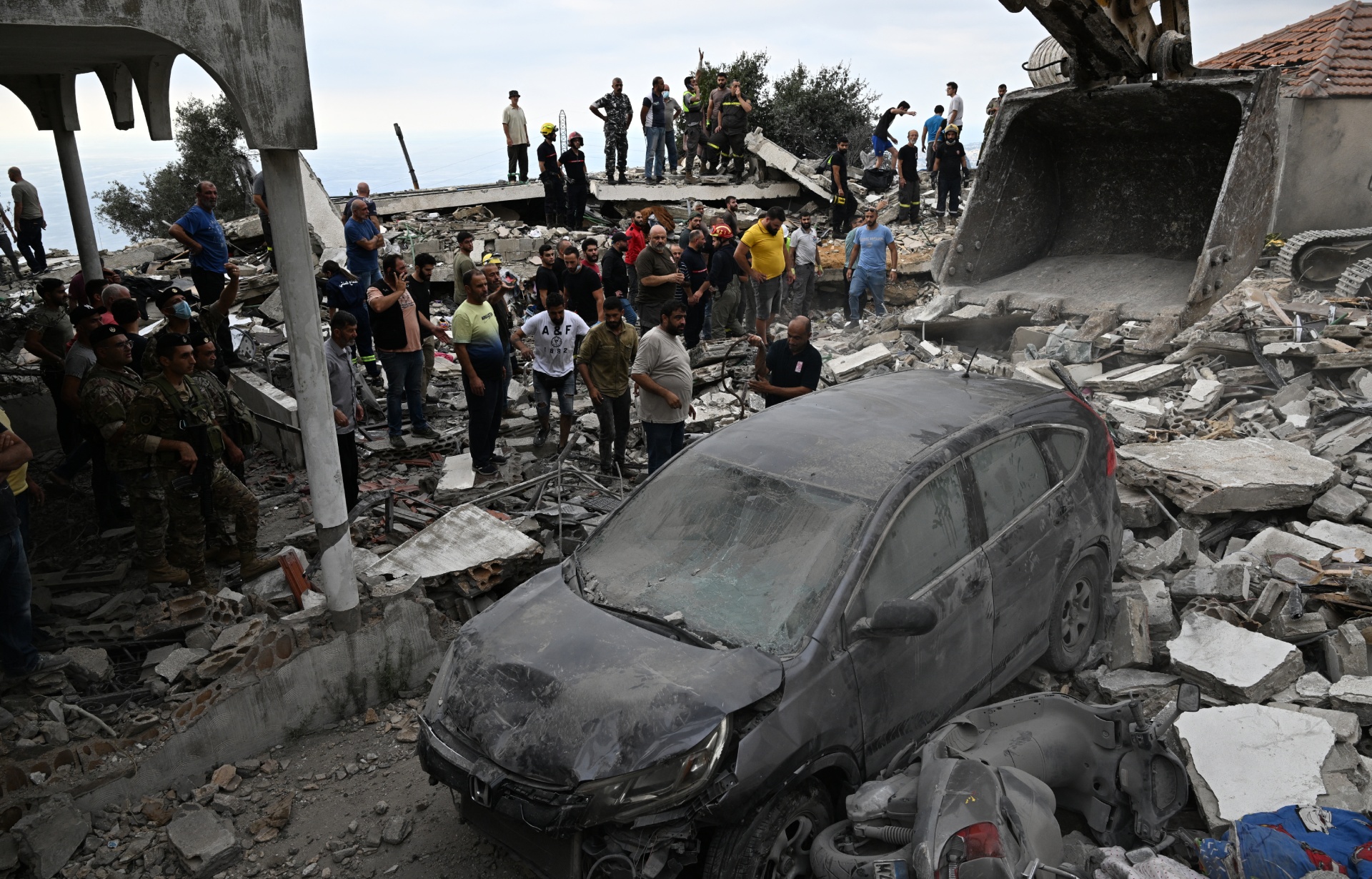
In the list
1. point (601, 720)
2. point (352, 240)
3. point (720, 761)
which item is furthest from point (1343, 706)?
point (352, 240)

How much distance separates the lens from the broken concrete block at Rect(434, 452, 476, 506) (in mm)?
7477

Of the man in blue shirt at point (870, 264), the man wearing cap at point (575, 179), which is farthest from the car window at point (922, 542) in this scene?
the man wearing cap at point (575, 179)

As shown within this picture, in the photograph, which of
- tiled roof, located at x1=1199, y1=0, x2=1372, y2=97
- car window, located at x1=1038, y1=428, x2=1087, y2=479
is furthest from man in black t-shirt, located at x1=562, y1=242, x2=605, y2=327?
tiled roof, located at x1=1199, y1=0, x2=1372, y2=97

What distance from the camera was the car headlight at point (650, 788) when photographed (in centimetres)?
316

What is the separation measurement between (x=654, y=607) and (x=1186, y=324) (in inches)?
293

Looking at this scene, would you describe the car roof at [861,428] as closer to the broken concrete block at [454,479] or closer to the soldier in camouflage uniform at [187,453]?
the soldier in camouflage uniform at [187,453]

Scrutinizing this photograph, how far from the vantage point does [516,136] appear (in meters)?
18.2

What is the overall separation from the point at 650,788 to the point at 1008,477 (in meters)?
2.38

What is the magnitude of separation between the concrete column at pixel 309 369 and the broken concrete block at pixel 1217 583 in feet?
15.7

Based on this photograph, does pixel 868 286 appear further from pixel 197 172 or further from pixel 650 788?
pixel 197 172

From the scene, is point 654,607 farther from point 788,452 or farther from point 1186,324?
point 1186,324

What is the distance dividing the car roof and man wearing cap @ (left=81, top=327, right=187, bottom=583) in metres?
3.39

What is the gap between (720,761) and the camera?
3227 millimetres

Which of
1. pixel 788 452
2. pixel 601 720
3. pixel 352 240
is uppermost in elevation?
pixel 352 240
